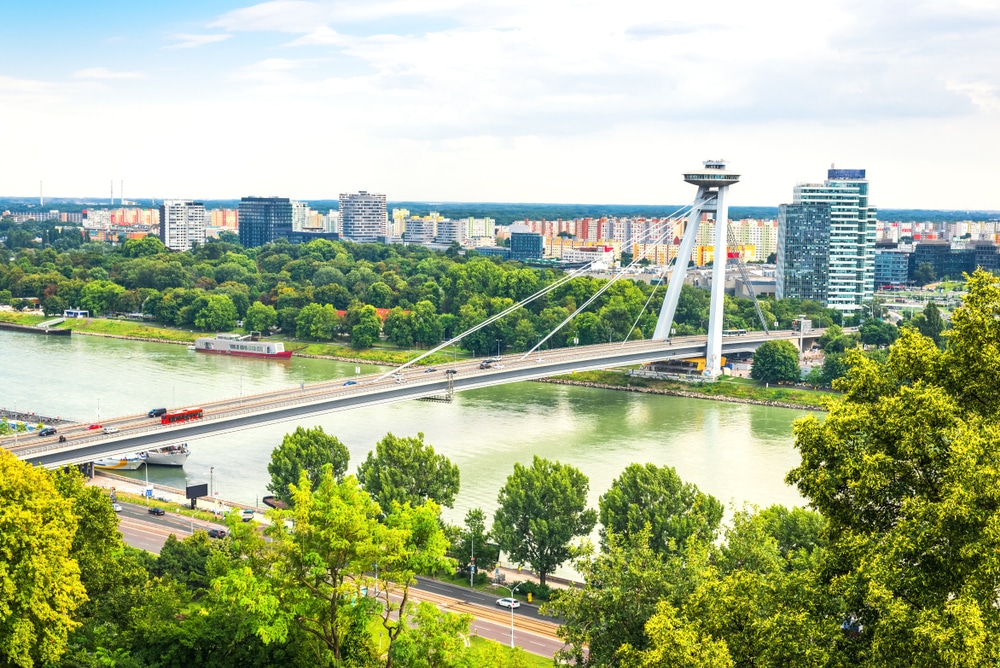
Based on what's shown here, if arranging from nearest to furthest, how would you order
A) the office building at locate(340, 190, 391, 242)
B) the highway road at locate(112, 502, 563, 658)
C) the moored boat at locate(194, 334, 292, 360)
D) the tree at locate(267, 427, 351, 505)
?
the highway road at locate(112, 502, 563, 658), the tree at locate(267, 427, 351, 505), the moored boat at locate(194, 334, 292, 360), the office building at locate(340, 190, 391, 242)

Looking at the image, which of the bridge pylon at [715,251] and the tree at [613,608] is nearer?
the tree at [613,608]

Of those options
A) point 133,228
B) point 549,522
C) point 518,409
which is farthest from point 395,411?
point 133,228

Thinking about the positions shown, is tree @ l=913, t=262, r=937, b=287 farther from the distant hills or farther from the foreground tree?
the foreground tree

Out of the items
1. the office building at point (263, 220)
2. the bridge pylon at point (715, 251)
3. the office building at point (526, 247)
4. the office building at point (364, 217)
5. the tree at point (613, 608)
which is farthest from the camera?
the office building at point (364, 217)

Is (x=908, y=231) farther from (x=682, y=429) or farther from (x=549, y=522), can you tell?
(x=549, y=522)

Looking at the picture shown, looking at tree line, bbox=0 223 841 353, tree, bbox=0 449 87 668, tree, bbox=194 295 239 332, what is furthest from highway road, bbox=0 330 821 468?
tree, bbox=194 295 239 332

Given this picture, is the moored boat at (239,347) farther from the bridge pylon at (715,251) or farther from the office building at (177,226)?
the office building at (177,226)

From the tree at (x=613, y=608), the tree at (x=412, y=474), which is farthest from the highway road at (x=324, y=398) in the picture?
the tree at (x=613, y=608)

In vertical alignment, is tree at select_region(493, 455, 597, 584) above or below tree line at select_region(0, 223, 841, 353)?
below

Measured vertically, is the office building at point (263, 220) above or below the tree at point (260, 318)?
above
